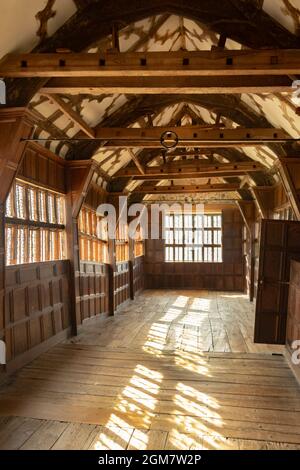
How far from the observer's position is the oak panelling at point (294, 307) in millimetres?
4336

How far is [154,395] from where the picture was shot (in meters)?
3.74

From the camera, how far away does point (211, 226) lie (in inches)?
499

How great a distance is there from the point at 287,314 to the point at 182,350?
1.63 meters

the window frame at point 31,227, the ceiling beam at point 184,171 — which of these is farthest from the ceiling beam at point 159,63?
the ceiling beam at point 184,171

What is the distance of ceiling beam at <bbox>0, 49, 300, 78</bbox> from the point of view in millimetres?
3180

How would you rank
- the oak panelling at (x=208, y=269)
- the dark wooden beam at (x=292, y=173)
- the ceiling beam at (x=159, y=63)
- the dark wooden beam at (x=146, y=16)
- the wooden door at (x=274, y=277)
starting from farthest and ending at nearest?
the oak panelling at (x=208, y=269), the dark wooden beam at (x=292, y=173), the wooden door at (x=274, y=277), the dark wooden beam at (x=146, y=16), the ceiling beam at (x=159, y=63)

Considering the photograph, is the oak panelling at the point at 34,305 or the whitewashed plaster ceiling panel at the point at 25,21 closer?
the whitewashed plaster ceiling panel at the point at 25,21

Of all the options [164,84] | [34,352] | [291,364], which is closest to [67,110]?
[164,84]

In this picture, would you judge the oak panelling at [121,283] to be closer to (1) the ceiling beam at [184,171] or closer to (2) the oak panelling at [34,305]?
(1) the ceiling beam at [184,171]

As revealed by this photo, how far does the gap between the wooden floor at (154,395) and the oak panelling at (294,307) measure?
0.43 meters

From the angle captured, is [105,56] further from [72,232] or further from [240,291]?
[240,291]

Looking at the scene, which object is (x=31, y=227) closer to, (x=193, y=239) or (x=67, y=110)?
(x=67, y=110)

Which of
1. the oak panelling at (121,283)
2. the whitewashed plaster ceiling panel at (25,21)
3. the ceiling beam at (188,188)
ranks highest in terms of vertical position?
the whitewashed plaster ceiling panel at (25,21)

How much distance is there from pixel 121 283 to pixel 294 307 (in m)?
5.59
